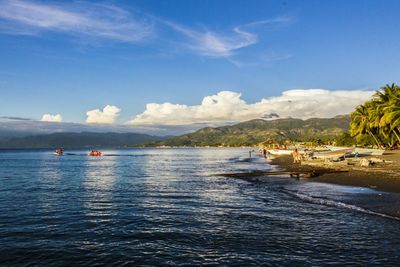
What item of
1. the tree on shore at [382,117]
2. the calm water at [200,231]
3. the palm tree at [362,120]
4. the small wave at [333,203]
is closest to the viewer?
the calm water at [200,231]

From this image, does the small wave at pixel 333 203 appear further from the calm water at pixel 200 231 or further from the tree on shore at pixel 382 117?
the tree on shore at pixel 382 117

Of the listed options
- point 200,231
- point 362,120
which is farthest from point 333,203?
point 362,120

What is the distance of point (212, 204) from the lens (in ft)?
91.2

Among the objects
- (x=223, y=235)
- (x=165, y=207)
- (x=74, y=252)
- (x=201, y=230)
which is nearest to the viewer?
(x=74, y=252)

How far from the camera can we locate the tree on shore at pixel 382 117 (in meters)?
83.2

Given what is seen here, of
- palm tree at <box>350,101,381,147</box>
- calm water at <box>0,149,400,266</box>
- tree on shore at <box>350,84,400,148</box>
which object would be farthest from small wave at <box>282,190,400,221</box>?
palm tree at <box>350,101,381,147</box>

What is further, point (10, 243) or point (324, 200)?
point (324, 200)

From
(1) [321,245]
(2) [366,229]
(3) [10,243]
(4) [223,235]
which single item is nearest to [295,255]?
(1) [321,245]

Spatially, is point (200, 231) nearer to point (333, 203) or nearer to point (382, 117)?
point (333, 203)

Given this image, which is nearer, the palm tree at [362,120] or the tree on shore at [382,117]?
the tree on shore at [382,117]

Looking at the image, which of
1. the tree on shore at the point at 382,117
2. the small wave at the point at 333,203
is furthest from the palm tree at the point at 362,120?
the small wave at the point at 333,203

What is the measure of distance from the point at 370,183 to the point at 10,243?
32.9 metres

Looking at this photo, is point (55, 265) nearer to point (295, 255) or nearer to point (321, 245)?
point (295, 255)

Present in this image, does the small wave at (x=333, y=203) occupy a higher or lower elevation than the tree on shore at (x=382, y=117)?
lower
